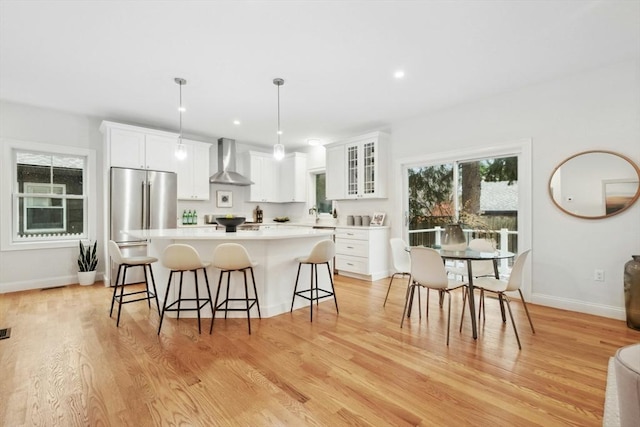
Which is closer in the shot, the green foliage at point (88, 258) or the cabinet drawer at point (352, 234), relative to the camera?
the green foliage at point (88, 258)

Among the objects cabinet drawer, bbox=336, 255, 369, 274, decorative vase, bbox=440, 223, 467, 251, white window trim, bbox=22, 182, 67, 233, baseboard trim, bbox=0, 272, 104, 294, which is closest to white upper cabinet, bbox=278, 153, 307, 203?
cabinet drawer, bbox=336, 255, 369, 274

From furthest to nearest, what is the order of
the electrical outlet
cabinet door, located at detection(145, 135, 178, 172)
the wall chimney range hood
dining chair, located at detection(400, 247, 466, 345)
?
the wall chimney range hood < cabinet door, located at detection(145, 135, 178, 172) < the electrical outlet < dining chair, located at detection(400, 247, 466, 345)

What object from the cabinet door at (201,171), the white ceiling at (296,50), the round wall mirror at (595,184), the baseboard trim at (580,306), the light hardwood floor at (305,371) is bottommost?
the light hardwood floor at (305,371)

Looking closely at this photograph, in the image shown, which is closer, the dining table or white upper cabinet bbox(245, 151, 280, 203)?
the dining table

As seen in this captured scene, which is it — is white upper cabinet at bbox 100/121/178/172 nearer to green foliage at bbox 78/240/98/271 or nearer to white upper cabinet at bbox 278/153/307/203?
green foliage at bbox 78/240/98/271

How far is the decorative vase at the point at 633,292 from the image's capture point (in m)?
3.00

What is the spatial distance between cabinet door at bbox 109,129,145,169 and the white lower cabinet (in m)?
3.53

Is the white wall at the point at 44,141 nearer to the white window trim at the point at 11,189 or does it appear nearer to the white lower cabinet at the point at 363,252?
the white window trim at the point at 11,189

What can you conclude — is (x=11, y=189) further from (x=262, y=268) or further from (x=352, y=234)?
(x=352, y=234)

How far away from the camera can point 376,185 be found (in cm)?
539

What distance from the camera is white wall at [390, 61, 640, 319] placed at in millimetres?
3260

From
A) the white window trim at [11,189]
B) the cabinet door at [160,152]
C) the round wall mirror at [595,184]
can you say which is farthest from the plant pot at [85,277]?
the round wall mirror at [595,184]

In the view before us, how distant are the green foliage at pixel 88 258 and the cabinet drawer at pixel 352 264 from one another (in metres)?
3.99

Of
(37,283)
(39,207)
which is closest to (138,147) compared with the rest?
(39,207)
